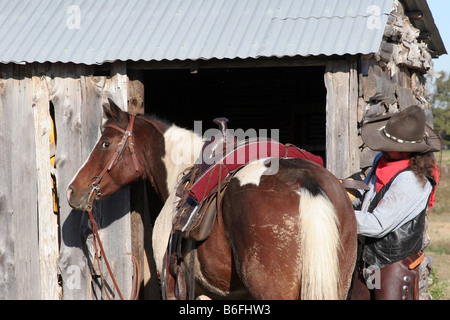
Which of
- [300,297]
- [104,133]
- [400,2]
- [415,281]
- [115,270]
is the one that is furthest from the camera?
[400,2]

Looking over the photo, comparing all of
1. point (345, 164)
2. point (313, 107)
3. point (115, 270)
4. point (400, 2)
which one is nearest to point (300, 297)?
point (345, 164)

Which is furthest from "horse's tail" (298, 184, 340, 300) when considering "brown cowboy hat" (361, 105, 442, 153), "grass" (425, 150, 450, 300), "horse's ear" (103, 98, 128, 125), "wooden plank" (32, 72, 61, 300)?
"wooden plank" (32, 72, 61, 300)

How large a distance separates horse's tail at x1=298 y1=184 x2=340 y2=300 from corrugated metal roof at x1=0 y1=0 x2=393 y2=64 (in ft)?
6.62

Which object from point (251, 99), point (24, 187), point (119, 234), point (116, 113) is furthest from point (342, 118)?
point (251, 99)

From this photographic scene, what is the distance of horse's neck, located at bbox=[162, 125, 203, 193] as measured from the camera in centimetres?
479

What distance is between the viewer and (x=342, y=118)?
510 cm

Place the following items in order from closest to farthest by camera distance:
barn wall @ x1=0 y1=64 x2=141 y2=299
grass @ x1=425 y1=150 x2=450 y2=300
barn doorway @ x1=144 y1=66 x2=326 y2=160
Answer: barn wall @ x1=0 y1=64 x2=141 y2=299 → grass @ x1=425 y1=150 x2=450 y2=300 → barn doorway @ x1=144 y1=66 x2=326 y2=160

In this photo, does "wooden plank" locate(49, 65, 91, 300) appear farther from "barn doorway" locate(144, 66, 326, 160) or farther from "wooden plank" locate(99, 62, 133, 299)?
"barn doorway" locate(144, 66, 326, 160)

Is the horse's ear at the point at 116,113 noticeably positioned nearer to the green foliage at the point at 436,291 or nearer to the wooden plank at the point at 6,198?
the wooden plank at the point at 6,198

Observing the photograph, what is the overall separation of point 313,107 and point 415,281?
5.39 m

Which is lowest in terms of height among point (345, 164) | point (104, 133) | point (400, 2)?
point (345, 164)

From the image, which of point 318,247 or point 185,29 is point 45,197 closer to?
point 185,29

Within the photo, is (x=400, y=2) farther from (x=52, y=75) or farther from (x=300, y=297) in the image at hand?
(x=300, y=297)
